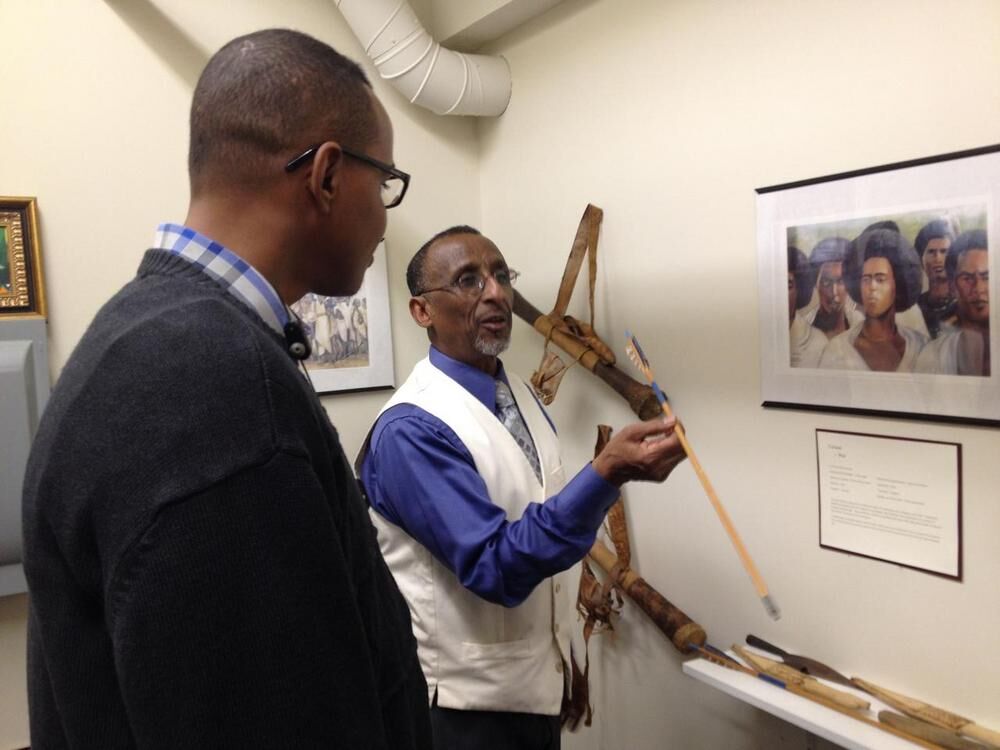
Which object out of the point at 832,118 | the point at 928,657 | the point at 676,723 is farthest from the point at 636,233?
the point at 676,723

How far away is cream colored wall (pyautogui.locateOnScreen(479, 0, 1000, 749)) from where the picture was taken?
4.16 feet

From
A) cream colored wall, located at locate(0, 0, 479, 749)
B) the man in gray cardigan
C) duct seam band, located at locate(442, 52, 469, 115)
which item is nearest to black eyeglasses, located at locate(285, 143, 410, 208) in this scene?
the man in gray cardigan

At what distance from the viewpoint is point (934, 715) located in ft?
4.16

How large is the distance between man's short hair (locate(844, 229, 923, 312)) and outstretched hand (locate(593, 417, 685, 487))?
56 centimetres

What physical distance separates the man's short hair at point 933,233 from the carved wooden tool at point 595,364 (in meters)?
0.67

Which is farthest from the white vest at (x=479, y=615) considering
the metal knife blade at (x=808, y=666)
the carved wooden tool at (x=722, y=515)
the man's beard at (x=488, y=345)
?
the metal knife blade at (x=808, y=666)

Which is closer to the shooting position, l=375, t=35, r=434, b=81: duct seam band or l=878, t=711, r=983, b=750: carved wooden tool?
l=878, t=711, r=983, b=750: carved wooden tool

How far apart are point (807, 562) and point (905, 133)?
2.93 feet

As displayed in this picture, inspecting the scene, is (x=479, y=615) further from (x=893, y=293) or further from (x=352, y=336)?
(x=352, y=336)

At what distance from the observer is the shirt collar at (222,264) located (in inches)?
24.7

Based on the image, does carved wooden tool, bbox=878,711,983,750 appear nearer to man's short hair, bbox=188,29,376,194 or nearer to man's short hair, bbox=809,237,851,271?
man's short hair, bbox=809,237,851,271

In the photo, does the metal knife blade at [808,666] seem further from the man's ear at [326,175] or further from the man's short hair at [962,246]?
the man's ear at [326,175]

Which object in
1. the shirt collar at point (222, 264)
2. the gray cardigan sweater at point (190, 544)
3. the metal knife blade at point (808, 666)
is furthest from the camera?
the metal knife blade at point (808, 666)

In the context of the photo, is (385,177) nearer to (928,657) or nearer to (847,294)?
(847,294)
